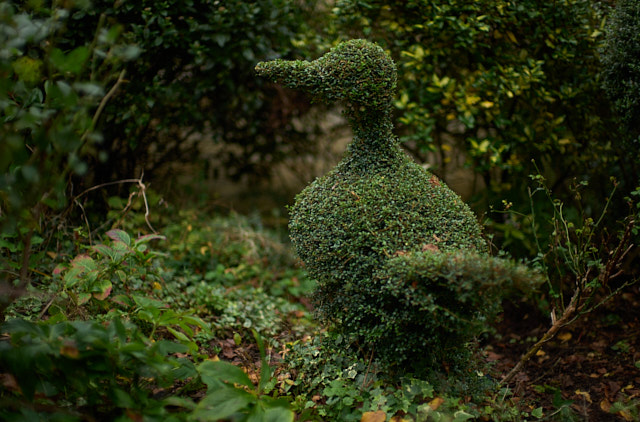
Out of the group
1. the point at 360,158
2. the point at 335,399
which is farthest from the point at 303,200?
the point at 335,399

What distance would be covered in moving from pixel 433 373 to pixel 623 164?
8.32 ft

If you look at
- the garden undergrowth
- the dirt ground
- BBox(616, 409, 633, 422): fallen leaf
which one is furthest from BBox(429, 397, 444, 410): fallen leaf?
BBox(616, 409, 633, 422): fallen leaf

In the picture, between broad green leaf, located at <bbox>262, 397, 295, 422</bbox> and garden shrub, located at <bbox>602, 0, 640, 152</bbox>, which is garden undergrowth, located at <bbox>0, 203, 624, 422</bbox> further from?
garden shrub, located at <bbox>602, 0, 640, 152</bbox>

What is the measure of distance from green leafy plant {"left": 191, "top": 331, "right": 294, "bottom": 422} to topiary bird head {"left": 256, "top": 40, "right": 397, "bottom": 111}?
145cm

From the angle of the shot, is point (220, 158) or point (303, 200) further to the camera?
point (220, 158)

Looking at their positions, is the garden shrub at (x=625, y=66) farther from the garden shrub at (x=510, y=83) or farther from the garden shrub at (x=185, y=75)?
the garden shrub at (x=185, y=75)

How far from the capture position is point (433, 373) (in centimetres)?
257

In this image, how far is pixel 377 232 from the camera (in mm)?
2498

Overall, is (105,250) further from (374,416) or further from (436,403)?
(436,403)

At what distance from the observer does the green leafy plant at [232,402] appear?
2.02m

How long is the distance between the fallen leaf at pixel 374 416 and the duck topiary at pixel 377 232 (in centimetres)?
29

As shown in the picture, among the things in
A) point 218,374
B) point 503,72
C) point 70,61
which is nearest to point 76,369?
point 218,374

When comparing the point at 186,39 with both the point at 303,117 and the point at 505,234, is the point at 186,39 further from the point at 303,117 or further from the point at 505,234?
the point at 505,234

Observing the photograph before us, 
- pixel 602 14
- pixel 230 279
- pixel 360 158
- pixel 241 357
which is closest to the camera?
pixel 360 158
